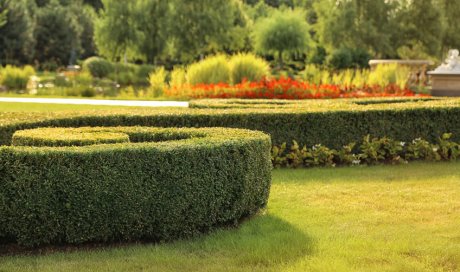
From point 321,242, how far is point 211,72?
51.0ft

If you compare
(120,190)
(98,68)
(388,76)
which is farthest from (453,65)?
(98,68)

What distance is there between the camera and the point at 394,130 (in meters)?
10.3

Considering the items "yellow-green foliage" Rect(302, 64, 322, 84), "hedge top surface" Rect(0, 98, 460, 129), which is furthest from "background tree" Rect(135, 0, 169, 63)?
"hedge top surface" Rect(0, 98, 460, 129)

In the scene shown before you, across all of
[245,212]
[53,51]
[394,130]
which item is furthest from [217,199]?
[53,51]

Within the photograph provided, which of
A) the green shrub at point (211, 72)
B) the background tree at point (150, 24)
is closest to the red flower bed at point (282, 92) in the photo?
the green shrub at point (211, 72)

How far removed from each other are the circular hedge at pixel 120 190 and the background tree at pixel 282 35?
3889cm

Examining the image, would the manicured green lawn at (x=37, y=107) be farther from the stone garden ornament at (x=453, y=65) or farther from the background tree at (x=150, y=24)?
the background tree at (x=150, y=24)

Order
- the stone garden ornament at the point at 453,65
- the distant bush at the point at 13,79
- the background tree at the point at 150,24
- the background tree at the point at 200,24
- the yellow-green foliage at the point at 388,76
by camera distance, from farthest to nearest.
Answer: the background tree at the point at 150,24 → the background tree at the point at 200,24 → the distant bush at the point at 13,79 → the yellow-green foliage at the point at 388,76 → the stone garden ornament at the point at 453,65

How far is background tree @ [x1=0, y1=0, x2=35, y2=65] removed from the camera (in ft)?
149

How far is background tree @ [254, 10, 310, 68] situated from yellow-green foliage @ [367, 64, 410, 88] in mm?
22649

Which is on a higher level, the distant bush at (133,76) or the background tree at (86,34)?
the background tree at (86,34)

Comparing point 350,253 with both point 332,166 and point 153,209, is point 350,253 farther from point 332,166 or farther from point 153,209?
point 332,166

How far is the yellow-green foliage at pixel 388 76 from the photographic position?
20.4 meters

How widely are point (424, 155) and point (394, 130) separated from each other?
613 millimetres
